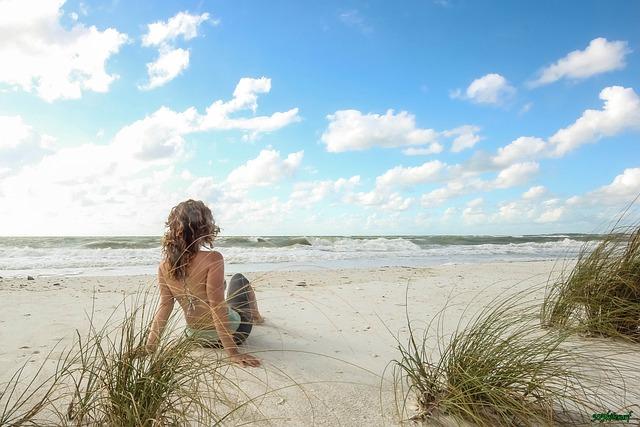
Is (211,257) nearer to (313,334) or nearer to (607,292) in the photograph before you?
(313,334)

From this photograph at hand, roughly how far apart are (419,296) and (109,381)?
5009 millimetres

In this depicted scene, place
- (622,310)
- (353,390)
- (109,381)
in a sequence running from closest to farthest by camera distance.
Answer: (109,381) < (353,390) < (622,310)

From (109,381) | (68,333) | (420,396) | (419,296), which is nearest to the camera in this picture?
(109,381)

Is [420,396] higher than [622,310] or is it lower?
lower

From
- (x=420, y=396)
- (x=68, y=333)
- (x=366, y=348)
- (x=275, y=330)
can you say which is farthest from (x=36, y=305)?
(x=420, y=396)

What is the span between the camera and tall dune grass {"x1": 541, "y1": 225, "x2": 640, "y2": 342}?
355 cm

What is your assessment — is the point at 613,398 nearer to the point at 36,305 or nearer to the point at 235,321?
the point at 235,321

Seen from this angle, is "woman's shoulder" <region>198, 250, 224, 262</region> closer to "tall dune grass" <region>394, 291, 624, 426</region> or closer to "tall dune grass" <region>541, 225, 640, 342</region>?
"tall dune grass" <region>394, 291, 624, 426</region>

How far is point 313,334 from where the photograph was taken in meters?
4.31

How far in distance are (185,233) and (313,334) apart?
170 cm

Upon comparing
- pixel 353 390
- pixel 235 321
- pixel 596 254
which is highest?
pixel 596 254

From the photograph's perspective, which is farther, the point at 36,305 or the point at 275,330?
the point at 36,305

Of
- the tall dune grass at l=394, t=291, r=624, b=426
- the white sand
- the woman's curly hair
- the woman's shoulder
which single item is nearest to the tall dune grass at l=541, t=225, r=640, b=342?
the white sand

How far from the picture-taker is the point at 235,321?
141 inches
